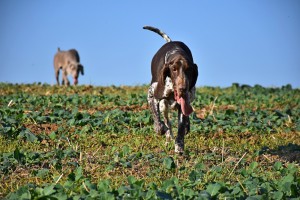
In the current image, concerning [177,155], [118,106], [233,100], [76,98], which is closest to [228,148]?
[177,155]

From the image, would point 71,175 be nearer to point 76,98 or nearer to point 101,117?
point 101,117

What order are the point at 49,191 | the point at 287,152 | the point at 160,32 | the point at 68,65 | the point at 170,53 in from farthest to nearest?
1. the point at 68,65
2. the point at 160,32
3. the point at 287,152
4. the point at 170,53
5. the point at 49,191

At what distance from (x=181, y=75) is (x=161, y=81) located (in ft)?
2.19

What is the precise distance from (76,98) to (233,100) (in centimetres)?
498

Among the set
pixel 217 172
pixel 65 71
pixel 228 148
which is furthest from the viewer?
pixel 65 71

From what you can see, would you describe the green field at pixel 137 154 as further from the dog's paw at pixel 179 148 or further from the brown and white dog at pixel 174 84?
the brown and white dog at pixel 174 84

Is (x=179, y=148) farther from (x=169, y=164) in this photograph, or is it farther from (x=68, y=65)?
(x=68, y=65)

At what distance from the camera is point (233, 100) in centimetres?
1838

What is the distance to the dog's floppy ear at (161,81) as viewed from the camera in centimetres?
925

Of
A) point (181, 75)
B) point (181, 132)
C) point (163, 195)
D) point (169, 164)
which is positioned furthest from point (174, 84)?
point (163, 195)

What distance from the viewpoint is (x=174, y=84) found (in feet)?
29.8

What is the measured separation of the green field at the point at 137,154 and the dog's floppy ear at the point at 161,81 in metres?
0.88

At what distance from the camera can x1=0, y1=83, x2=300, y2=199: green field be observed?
21.3ft

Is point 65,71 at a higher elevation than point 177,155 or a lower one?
higher
